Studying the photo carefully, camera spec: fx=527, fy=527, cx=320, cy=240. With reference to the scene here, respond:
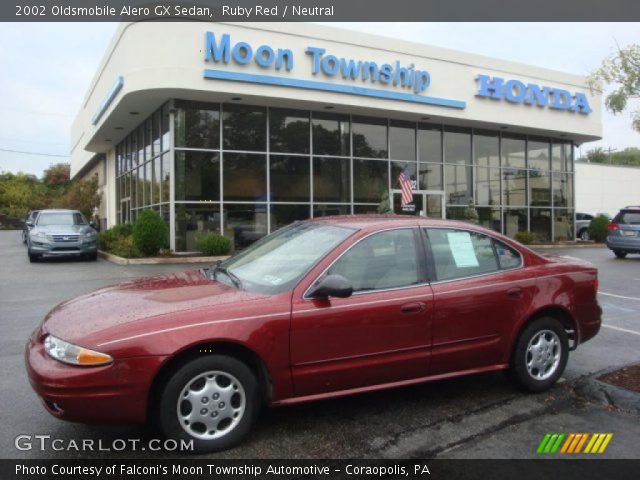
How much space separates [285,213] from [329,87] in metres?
4.29

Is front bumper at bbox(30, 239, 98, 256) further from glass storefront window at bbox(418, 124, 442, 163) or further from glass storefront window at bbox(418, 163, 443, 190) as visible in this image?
glass storefront window at bbox(418, 124, 442, 163)

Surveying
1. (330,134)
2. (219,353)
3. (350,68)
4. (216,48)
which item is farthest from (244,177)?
(219,353)

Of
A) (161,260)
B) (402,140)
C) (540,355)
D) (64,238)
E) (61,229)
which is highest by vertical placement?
(402,140)

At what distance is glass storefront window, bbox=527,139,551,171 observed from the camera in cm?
2336

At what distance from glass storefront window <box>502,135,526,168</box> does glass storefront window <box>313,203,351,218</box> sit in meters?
8.10

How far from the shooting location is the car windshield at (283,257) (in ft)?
12.7

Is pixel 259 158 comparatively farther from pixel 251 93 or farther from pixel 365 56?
pixel 365 56

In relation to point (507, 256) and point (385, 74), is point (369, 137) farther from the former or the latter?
point (507, 256)

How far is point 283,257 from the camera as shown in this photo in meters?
4.27

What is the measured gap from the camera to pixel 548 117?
2186cm

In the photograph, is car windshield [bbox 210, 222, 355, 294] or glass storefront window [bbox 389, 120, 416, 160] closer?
car windshield [bbox 210, 222, 355, 294]

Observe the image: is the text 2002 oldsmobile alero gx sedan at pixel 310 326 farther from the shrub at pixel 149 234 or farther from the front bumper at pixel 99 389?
the shrub at pixel 149 234

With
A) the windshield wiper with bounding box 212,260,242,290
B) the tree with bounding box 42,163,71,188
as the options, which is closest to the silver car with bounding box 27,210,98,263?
the windshield wiper with bounding box 212,260,242,290
